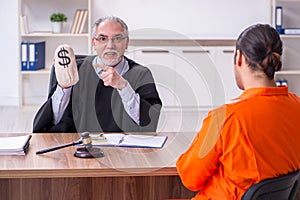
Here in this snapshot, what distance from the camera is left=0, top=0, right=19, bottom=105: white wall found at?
6.65 m

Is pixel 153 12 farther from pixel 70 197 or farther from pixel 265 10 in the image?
pixel 70 197

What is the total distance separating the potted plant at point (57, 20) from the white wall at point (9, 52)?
43 centimetres

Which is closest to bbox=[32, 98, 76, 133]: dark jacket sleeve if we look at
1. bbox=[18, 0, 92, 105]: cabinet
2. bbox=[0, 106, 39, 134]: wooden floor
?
bbox=[0, 106, 39, 134]: wooden floor

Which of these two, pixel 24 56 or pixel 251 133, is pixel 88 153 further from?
pixel 24 56

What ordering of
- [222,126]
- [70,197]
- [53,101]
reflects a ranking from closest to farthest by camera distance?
1. [222,126]
2. [70,197]
3. [53,101]

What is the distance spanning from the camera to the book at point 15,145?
251 centimetres

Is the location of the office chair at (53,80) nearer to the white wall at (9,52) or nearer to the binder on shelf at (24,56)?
the binder on shelf at (24,56)

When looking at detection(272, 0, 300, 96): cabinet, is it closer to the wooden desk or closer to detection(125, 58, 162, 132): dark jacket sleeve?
detection(125, 58, 162, 132): dark jacket sleeve

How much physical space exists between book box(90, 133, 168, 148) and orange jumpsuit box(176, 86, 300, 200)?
65 cm

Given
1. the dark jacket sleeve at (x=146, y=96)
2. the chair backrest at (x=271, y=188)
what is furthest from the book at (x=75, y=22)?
the chair backrest at (x=271, y=188)

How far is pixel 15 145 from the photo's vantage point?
2.57 meters

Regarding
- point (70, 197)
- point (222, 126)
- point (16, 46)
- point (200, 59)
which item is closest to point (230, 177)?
point (222, 126)

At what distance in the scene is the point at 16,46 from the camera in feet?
22.1

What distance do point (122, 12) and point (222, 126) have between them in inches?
196
